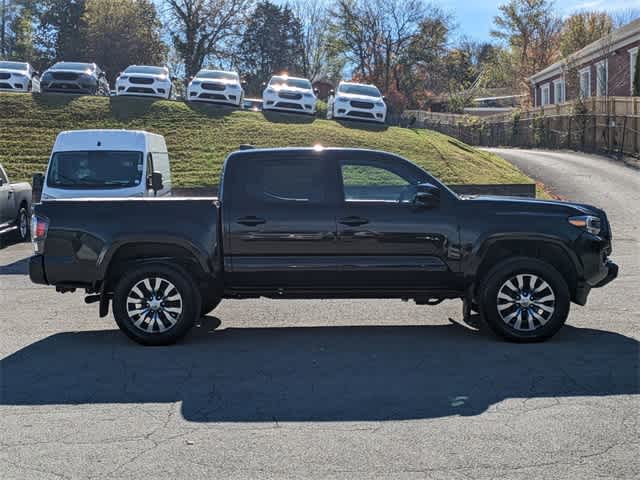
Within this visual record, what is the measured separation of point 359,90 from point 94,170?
19.1 meters

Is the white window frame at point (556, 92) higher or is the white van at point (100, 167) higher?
the white window frame at point (556, 92)

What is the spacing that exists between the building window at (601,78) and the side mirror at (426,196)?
35007 mm

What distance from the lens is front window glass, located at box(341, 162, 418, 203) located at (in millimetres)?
8188

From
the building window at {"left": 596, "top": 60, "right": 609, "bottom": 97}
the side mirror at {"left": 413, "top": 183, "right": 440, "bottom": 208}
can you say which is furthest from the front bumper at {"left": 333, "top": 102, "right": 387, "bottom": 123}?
the side mirror at {"left": 413, "top": 183, "right": 440, "bottom": 208}

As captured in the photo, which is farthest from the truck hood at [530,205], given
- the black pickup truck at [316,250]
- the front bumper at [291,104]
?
the front bumper at [291,104]

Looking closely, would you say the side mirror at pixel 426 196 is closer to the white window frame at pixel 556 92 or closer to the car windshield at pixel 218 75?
the car windshield at pixel 218 75

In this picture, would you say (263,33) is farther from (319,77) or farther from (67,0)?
(67,0)

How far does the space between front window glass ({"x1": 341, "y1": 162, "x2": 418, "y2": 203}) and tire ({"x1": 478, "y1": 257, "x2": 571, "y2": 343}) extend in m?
1.17

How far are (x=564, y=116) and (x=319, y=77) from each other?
4160cm

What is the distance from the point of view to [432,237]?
805 cm

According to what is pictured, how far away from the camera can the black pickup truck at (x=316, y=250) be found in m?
7.94

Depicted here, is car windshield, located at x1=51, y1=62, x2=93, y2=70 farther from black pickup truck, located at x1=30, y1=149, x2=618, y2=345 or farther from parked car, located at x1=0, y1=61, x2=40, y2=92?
black pickup truck, located at x1=30, y1=149, x2=618, y2=345

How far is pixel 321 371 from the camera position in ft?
22.7

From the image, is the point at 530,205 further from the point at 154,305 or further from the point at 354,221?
the point at 154,305
